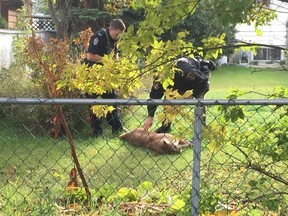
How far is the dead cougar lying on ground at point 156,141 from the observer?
252 inches

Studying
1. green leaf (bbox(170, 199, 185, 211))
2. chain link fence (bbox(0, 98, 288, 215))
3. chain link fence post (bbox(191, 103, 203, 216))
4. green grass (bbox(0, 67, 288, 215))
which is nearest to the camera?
chain link fence post (bbox(191, 103, 203, 216))

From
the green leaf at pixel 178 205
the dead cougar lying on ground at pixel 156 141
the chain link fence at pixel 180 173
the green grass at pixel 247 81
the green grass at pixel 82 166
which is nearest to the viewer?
the chain link fence at pixel 180 173

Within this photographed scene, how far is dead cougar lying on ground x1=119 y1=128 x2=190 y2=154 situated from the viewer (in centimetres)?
640

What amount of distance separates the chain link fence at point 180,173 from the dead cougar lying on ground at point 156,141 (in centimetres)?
7

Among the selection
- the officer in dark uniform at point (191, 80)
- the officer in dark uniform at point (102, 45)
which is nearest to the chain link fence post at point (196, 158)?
the officer in dark uniform at point (191, 80)

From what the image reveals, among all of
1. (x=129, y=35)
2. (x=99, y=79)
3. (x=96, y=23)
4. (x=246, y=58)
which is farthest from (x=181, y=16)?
(x=246, y=58)

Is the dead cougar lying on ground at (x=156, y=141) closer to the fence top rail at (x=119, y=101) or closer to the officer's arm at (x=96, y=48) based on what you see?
the officer's arm at (x=96, y=48)

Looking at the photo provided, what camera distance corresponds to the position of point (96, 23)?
21.2 metres

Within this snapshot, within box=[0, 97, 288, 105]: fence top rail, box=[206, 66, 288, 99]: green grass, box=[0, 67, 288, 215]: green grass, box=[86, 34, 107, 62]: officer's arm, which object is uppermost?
box=[86, 34, 107, 62]: officer's arm

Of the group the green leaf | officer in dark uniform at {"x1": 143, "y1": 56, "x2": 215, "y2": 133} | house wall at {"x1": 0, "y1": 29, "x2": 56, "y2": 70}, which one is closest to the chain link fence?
the green leaf

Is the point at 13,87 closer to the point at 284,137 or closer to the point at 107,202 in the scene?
the point at 107,202

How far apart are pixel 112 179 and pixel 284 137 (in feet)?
8.34

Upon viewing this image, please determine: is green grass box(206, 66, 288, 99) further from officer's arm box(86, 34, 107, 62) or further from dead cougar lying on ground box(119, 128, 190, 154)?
dead cougar lying on ground box(119, 128, 190, 154)

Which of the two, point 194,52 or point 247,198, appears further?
point 247,198
